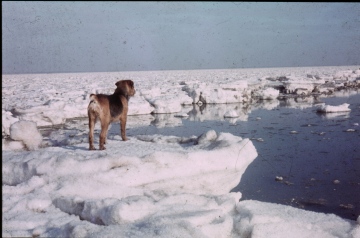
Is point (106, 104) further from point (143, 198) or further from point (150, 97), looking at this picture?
point (150, 97)

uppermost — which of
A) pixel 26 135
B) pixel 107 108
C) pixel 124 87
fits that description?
pixel 124 87

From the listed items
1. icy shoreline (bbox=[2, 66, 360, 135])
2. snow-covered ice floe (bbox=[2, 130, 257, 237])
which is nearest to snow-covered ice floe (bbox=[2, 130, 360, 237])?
snow-covered ice floe (bbox=[2, 130, 257, 237])

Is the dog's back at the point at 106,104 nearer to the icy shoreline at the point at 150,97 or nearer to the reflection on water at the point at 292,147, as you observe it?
the reflection on water at the point at 292,147

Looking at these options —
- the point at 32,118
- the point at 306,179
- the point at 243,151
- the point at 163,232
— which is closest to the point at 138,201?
the point at 163,232

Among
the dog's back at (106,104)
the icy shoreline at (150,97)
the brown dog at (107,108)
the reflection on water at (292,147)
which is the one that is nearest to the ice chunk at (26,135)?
the reflection on water at (292,147)

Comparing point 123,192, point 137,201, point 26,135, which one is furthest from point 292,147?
point 26,135

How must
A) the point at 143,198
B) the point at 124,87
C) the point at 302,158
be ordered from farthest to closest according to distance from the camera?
Answer: the point at 302,158
the point at 124,87
the point at 143,198
